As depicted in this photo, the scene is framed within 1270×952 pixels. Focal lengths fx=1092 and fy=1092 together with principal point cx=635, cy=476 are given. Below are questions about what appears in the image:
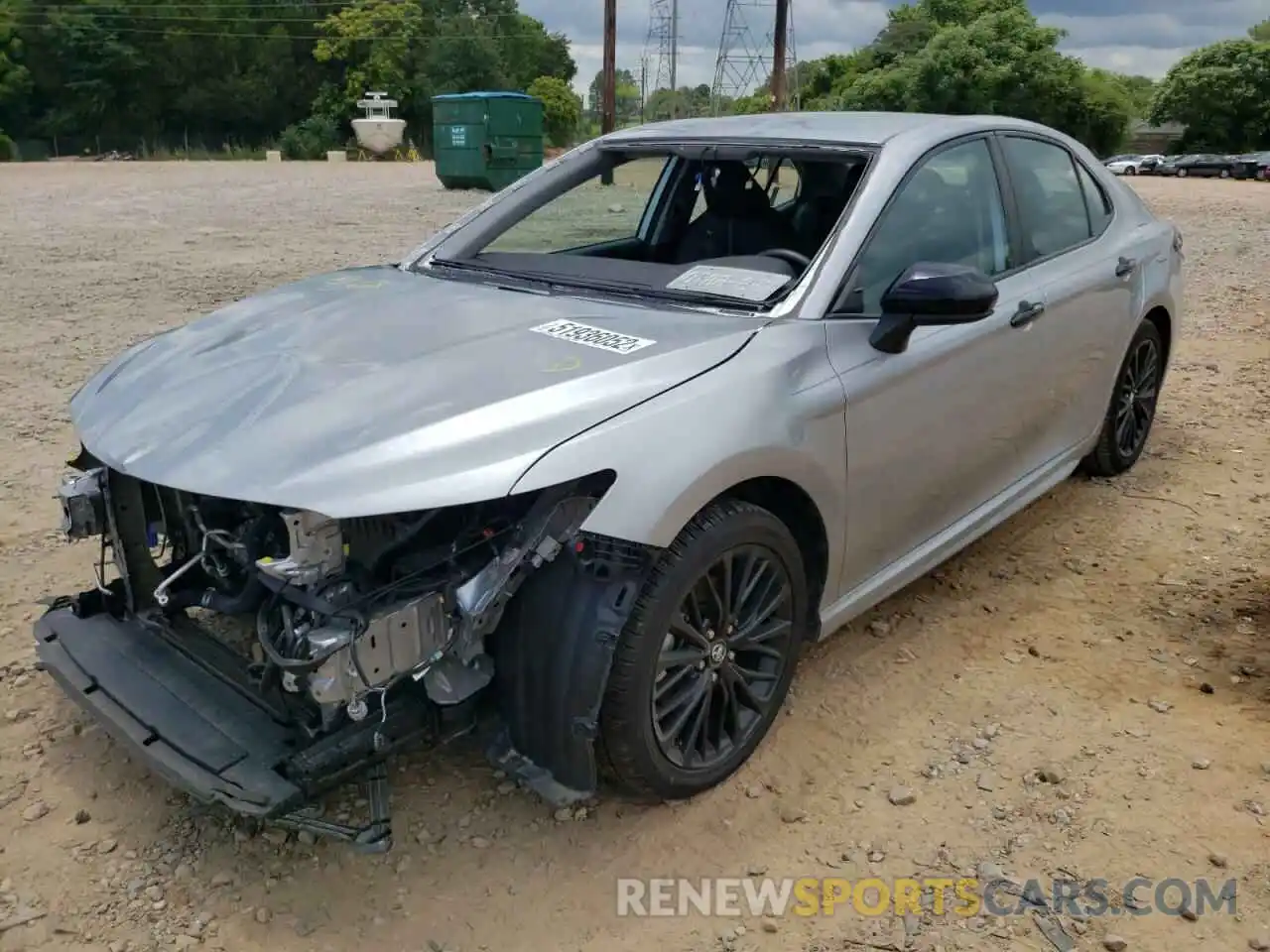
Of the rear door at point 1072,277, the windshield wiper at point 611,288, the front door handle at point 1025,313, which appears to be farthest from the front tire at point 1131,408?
the windshield wiper at point 611,288

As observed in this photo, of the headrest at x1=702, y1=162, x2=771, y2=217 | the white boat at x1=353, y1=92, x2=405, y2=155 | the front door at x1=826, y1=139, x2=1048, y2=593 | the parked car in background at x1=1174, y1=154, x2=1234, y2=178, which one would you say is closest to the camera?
the front door at x1=826, y1=139, x2=1048, y2=593

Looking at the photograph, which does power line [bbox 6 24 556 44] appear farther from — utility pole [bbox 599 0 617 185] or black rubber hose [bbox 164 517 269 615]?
black rubber hose [bbox 164 517 269 615]

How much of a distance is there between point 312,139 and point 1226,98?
1633 inches

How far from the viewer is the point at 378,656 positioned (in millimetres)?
2361

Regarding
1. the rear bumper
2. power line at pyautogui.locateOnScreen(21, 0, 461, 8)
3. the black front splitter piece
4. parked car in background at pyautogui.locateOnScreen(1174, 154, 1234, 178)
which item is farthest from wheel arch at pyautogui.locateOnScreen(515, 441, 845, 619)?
power line at pyautogui.locateOnScreen(21, 0, 461, 8)

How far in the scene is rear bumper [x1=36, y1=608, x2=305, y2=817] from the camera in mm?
2408

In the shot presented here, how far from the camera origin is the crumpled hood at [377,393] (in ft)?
7.66

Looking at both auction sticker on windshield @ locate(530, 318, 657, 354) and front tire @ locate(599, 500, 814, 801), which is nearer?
front tire @ locate(599, 500, 814, 801)

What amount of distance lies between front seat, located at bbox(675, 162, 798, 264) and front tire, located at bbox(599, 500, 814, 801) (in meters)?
1.30

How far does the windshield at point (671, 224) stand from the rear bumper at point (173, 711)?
1561 millimetres

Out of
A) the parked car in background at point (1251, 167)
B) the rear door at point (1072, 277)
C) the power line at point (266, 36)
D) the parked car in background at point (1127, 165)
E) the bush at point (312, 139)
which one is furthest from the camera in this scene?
the power line at point (266, 36)

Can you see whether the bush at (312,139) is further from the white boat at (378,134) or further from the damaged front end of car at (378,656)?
the damaged front end of car at (378,656)

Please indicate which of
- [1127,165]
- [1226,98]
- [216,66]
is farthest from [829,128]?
[216,66]

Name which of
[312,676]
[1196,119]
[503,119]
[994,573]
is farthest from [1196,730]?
[1196,119]
